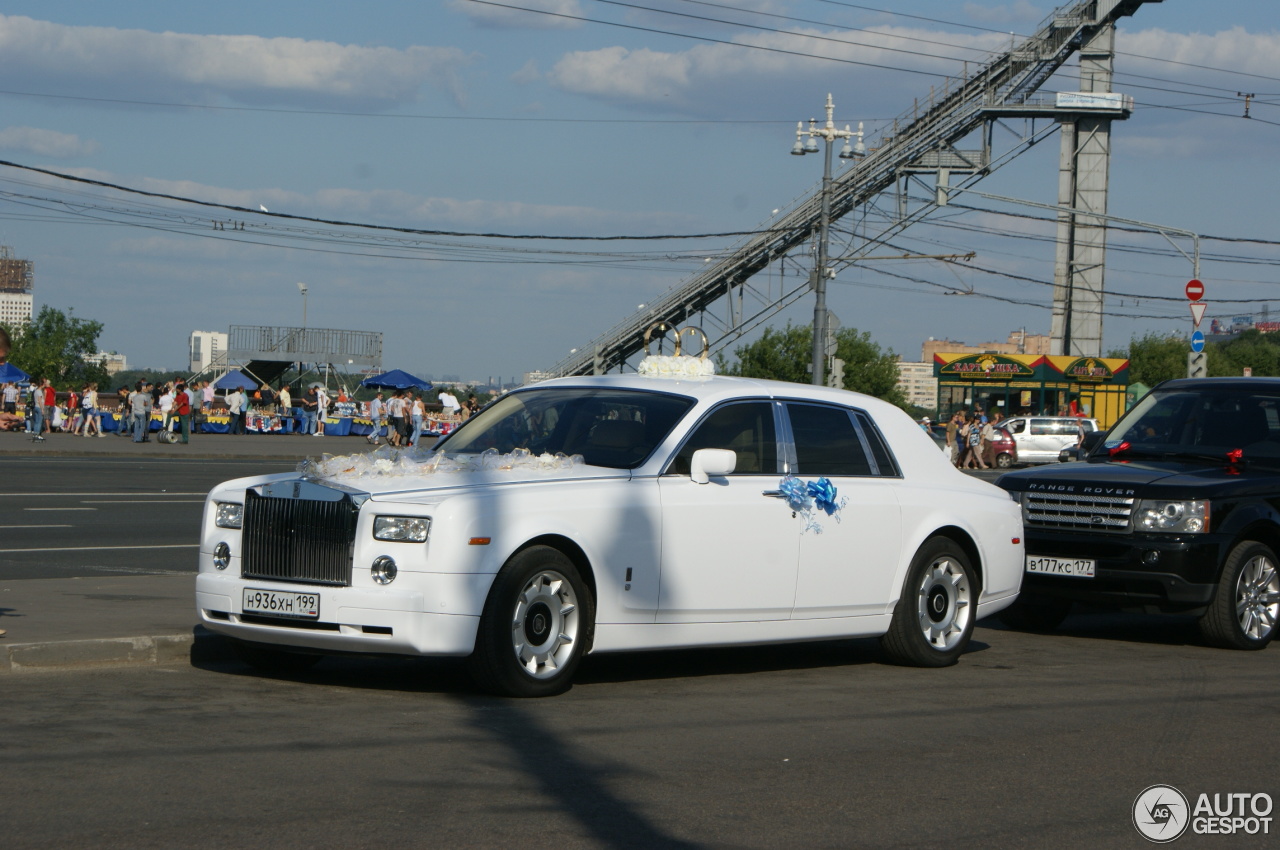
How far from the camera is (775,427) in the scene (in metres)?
8.83

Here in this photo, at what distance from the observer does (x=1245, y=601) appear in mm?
10680

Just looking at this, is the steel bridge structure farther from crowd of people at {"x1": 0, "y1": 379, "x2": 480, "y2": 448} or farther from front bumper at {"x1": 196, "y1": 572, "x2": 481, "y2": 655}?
front bumper at {"x1": 196, "y1": 572, "x2": 481, "y2": 655}

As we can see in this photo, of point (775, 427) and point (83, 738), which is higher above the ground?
point (775, 427)

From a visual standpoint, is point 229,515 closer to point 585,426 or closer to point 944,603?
point 585,426

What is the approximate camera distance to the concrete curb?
7773 mm

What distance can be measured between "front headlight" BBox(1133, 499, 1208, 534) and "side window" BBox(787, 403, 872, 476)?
2.61 metres

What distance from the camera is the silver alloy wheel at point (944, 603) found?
929 cm

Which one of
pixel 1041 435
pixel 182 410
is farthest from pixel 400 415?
pixel 1041 435

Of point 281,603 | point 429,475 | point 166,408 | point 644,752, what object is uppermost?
point 166,408

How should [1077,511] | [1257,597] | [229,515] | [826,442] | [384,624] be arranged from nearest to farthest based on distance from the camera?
[384,624] → [229,515] → [826,442] → [1257,597] → [1077,511]

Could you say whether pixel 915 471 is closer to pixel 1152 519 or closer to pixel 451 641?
pixel 1152 519

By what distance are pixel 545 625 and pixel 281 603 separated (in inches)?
52.9

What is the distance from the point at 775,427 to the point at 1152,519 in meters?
3.44

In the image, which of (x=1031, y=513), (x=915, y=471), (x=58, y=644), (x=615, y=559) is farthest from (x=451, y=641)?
(x=1031, y=513)
